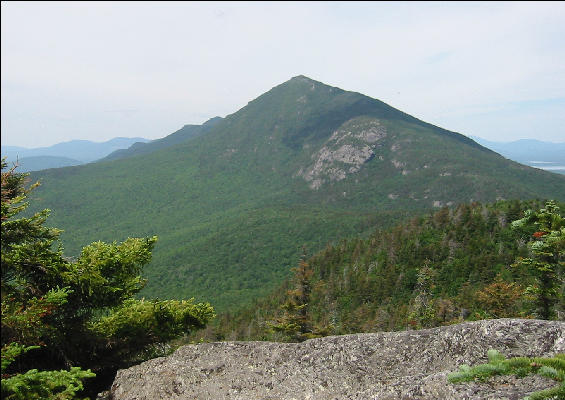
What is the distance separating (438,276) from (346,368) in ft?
193

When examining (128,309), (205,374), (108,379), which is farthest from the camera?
(128,309)

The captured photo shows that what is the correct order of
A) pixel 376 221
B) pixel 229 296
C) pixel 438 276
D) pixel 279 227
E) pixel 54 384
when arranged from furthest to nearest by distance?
pixel 279 227 < pixel 376 221 < pixel 229 296 < pixel 438 276 < pixel 54 384

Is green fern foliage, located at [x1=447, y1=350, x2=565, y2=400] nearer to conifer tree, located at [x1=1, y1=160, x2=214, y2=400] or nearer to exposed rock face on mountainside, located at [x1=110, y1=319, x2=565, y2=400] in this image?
exposed rock face on mountainside, located at [x1=110, y1=319, x2=565, y2=400]

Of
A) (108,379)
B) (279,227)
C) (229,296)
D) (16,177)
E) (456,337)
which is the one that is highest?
(16,177)

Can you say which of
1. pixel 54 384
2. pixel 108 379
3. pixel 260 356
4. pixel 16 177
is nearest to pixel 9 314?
pixel 54 384

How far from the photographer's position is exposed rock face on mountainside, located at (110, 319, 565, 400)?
794 centimetres

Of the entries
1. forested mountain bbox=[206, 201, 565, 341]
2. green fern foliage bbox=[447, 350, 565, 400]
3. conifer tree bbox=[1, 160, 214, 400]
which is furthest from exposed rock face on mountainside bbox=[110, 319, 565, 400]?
forested mountain bbox=[206, 201, 565, 341]

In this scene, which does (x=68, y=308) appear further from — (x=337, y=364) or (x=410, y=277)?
(x=410, y=277)

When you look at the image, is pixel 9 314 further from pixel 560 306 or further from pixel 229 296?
pixel 229 296

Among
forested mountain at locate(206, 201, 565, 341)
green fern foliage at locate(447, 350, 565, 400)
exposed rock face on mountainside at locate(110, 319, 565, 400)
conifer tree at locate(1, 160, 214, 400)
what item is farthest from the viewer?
forested mountain at locate(206, 201, 565, 341)

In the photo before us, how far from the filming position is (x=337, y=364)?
366 inches

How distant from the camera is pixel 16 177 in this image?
11.2 meters

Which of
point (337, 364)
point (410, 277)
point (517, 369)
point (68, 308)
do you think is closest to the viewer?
Answer: point (517, 369)

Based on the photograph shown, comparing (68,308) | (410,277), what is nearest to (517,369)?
(68,308)
